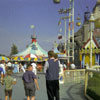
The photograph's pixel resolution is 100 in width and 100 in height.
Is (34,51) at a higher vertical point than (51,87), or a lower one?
higher

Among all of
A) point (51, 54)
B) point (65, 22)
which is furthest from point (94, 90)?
point (65, 22)

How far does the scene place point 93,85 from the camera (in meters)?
6.68

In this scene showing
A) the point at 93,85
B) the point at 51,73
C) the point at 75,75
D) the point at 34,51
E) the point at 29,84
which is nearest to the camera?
the point at 51,73

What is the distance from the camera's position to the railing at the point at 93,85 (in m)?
6.18

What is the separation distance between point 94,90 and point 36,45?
29.1 metres

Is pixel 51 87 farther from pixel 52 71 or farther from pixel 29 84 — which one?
pixel 29 84

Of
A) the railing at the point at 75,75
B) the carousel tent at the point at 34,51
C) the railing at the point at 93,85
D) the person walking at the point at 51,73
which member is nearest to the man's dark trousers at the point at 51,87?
the person walking at the point at 51,73

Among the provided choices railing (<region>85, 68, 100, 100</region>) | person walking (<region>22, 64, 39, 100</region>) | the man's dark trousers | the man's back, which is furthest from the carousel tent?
the man's back

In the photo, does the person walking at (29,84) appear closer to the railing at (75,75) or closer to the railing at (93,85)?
the railing at (93,85)

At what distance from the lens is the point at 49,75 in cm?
577

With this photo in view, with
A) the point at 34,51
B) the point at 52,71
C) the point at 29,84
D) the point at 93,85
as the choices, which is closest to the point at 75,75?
the point at 93,85

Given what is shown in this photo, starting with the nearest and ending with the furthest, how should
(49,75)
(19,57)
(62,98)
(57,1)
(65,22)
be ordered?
(49,75)
(62,98)
(57,1)
(19,57)
(65,22)

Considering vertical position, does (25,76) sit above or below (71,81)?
above

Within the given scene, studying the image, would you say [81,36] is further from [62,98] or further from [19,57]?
[62,98]
